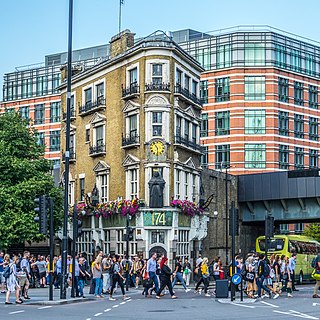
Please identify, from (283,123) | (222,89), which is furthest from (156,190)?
(283,123)

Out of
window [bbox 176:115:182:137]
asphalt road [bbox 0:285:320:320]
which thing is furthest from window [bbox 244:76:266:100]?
asphalt road [bbox 0:285:320:320]

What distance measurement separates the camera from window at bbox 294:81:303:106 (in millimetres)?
89250

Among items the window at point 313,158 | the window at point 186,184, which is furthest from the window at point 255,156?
the window at point 186,184

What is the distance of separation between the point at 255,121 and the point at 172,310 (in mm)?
63075

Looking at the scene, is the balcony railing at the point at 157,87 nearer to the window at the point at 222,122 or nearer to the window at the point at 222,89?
the window at the point at 222,122

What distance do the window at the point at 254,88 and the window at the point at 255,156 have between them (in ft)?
17.3

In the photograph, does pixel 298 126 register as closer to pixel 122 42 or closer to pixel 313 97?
pixel 313 97

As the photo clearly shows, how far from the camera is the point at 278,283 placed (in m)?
35.6

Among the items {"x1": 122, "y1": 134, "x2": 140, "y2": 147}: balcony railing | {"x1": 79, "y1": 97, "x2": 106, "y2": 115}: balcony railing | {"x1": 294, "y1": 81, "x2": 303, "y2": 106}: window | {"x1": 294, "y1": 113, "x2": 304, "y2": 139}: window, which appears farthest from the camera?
{"x1": 294, "y1": 81, "x2": 303, "y2": 106}: window

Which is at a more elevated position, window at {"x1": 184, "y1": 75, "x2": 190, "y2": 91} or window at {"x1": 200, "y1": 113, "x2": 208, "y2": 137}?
window at {"x1": 200, "y1": 113, "x2": 208, "y2": 137}

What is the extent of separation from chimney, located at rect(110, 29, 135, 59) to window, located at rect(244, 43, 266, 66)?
35.1 meters

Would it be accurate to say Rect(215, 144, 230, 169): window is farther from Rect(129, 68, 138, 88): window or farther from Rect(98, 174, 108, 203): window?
Rect(129, 68, 138, 88): window

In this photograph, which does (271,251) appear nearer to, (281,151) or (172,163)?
(172,163)

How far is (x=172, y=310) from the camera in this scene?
995 inches
